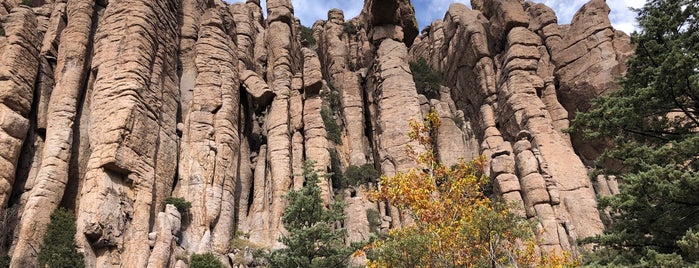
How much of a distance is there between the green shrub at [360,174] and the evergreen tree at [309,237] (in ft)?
38.8

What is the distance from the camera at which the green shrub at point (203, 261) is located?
63.3ft

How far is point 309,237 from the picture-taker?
58.5 ft

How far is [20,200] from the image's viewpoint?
20594mm

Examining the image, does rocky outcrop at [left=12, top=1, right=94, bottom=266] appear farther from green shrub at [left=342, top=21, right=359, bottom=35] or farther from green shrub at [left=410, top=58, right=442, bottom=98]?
green shrub at [left=342, top=21, right=359, bottom=35]

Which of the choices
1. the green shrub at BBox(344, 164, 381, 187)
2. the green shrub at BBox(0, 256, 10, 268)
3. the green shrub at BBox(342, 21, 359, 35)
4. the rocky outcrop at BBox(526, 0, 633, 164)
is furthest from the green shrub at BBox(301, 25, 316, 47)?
the green shrub at BBox(0, 256, 10, 268)

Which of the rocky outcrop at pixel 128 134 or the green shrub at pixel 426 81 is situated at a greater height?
the green shrub at pixel 426 81

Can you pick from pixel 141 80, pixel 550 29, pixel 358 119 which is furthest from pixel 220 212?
pixel 550 29

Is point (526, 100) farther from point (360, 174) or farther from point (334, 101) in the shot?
point (334, 101)

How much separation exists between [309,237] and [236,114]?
1353 centimetres

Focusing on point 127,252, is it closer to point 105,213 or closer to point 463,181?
point 105,213

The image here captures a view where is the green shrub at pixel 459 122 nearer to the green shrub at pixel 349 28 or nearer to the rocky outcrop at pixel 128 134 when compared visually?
the green shrub at pixel 349 28

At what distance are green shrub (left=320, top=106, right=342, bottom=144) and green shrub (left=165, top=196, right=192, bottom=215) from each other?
562 inches

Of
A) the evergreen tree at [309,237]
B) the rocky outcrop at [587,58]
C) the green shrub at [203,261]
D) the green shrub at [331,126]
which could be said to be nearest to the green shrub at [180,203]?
the green shrub at [203,261]

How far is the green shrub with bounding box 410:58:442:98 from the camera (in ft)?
139
